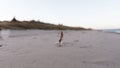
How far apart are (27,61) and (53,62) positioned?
0.91 m

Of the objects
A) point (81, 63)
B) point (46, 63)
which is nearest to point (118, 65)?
point (81, 63)

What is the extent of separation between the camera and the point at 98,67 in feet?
19.7

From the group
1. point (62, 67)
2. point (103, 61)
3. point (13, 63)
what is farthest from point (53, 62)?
point (103, 61)

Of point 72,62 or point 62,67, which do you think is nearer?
point 62,67

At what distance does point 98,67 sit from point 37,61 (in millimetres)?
2108

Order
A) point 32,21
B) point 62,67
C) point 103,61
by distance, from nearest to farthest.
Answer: point 62,67, point 103,61, point 32,21

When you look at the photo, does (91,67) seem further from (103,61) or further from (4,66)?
(4,66)

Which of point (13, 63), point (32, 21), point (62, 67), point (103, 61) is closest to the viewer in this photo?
point (62, 67)

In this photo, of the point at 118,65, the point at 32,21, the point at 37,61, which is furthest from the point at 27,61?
the point at 32,21

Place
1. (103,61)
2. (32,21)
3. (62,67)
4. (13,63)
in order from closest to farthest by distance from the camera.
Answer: (62,67) → (13,63) → (103,61) → (32,21)

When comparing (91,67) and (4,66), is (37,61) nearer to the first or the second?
(4,66)

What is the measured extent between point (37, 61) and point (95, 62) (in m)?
2.00

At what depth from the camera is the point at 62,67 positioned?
597 centimetres

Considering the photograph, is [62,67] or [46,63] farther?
[46,63]
